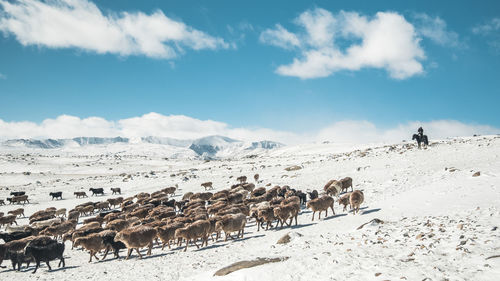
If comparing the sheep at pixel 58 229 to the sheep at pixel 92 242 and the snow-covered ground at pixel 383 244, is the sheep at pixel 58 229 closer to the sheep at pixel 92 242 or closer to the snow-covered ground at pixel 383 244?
the snow-covered ground at pixel 383 244

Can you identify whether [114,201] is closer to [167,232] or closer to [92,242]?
[92,242]

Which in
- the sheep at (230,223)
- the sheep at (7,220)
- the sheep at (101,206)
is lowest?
the sheep at (7,220)

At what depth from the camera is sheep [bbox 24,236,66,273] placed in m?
13.1

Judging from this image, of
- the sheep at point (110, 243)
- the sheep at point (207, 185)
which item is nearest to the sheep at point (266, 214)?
the sheep at point (110, 243)

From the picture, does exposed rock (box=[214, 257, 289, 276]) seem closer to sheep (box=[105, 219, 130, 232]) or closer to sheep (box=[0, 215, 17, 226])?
sheep (box=[105, 219, 130, 232])

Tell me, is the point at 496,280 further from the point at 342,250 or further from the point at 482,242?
the point at 342,250

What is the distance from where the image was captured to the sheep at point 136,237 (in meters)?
13.6

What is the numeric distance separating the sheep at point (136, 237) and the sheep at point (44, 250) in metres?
2.49

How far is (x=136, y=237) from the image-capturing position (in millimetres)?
13656

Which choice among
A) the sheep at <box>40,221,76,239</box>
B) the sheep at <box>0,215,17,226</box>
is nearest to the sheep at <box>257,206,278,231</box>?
the sheep at <box>40,221,76,239</box>

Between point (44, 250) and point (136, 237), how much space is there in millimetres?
4029

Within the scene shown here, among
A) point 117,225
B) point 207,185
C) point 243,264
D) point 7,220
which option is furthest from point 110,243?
point 207,185

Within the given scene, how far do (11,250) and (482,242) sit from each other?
19273 millimetres

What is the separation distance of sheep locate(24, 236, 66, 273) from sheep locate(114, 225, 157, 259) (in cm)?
249
